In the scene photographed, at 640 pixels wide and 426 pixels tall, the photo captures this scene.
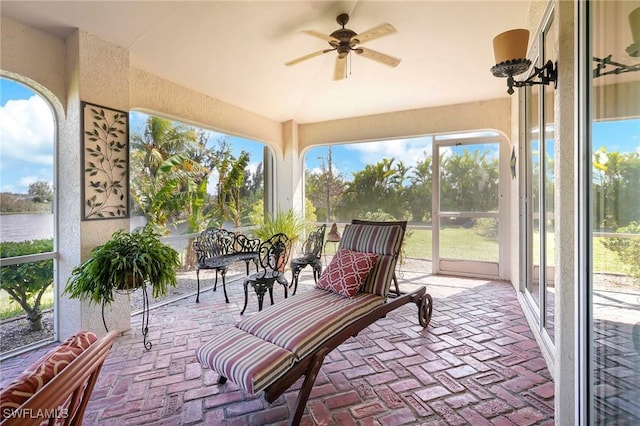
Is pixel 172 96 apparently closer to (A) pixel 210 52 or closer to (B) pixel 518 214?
(A) pixel 210 52

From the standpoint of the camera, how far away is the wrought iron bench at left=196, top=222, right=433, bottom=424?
1.95 metres

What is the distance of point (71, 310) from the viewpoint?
10.5 ft

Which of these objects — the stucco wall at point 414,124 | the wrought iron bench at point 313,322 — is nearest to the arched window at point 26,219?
the wrought iron bench at point 313,322

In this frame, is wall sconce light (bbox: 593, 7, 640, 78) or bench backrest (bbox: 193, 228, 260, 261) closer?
wall sconce light (bbox: 593, 7, 640, 78)

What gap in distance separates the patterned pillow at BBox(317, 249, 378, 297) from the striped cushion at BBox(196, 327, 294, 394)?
994 millimetres

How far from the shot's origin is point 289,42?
406 cm

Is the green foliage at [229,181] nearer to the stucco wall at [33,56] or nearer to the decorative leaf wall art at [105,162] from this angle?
the decorative leaf wall art at [105,162]

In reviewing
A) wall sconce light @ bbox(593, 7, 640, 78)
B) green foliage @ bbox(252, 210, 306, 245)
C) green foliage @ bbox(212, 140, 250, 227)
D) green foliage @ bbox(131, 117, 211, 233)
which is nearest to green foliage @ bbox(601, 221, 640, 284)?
wall sconce light @ bbox(593, 7, 640, 78)

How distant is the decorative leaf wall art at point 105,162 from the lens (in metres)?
3.12

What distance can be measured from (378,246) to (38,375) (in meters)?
2.74

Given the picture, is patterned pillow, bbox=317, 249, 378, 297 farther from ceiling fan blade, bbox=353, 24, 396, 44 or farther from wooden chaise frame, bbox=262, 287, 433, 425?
ceiling fan blade, bbox=353, 24, 396, 44

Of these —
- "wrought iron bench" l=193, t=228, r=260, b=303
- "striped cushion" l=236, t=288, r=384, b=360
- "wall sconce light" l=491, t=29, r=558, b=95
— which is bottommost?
"striped cushion" l=236, t=288, r=384, b=360

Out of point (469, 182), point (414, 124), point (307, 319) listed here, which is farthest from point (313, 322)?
point (414, 124)

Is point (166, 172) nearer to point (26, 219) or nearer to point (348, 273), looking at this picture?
point (26, 219)
